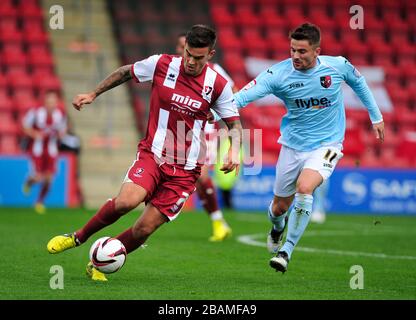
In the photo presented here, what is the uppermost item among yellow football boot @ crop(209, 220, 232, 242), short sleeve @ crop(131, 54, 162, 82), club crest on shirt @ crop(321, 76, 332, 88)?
club crest on shirt @ crop(321, 76, 332, 88)

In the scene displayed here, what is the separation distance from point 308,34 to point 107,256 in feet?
8.71

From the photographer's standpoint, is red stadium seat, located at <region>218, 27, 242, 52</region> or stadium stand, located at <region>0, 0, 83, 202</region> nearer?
stadium stand, located at <region>0, 0, 83, 202</region>

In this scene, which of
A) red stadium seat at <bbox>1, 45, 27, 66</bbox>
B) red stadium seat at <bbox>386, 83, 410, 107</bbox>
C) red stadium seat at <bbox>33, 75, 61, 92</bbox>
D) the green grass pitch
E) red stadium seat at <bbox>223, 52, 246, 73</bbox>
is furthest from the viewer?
red stadium seat at <bbox>386, 83, 410, 107</bbox>

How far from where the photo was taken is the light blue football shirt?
8.07 m

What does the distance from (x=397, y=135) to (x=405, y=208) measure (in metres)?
3.10

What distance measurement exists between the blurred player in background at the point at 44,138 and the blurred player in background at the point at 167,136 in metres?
8.68

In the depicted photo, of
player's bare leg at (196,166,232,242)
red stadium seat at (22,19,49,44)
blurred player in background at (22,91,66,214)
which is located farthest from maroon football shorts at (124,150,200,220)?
red stadium seat at (22,19,49,44)

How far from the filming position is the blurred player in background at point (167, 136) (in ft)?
23.4

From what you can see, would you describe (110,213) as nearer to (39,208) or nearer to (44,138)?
(39,208)

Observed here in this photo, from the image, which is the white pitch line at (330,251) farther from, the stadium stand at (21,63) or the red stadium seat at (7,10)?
the red stadium seat at (7,10)

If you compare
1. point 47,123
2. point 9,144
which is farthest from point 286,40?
point 9,144

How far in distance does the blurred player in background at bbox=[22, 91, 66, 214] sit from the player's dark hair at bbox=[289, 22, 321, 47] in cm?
883

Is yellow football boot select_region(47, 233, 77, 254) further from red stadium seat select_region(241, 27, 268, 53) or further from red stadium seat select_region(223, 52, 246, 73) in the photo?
red stadium seat select_region(241, 27, 268, 53)
